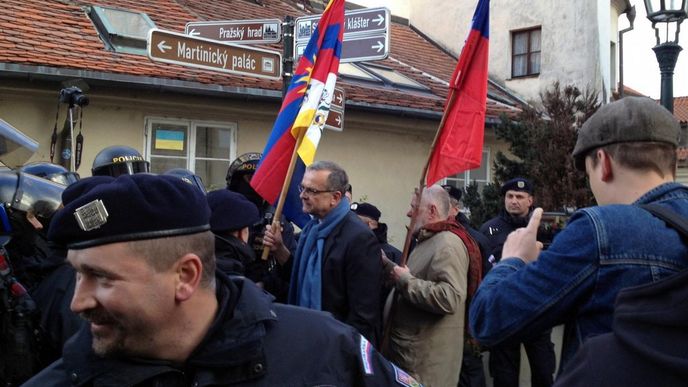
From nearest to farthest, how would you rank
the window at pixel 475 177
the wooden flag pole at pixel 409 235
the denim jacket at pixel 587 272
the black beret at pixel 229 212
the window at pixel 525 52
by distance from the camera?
the denim jacket at pixel 587 272 < the black beret at pixel 229 212 < the wooden flag pole at pixel 409 235 < the window at pixel 475 177 < the window at pixel 525 52

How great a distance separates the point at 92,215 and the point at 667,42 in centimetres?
676

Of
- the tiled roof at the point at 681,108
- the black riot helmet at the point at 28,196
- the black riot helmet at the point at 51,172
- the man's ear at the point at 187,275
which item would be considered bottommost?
the man's ear at the point at 187,275

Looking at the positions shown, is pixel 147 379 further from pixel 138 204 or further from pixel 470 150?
pixel 470 150

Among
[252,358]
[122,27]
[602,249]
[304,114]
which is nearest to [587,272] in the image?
[602,249]

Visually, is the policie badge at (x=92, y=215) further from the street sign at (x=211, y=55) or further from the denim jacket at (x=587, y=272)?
the street sign at (x=211, y=55)

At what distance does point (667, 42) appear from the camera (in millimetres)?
7168

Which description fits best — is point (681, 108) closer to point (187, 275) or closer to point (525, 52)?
point (525, 52)

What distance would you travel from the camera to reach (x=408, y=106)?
12.0m

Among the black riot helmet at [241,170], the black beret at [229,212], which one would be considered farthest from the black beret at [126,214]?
the black riot helmet at [241,170]

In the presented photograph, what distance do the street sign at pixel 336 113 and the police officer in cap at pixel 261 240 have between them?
2.49 feet

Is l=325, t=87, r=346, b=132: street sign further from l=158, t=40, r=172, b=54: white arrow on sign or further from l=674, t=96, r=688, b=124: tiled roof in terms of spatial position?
l=674, t=96, r=688, b=124: tiled roof

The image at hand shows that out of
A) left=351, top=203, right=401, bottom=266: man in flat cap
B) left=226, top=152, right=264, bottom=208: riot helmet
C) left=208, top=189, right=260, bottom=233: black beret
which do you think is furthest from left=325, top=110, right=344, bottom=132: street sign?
left=208, top=189, right=260, bottom=233: black beret

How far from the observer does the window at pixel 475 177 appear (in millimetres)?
14117

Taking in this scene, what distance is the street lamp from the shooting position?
686cm
